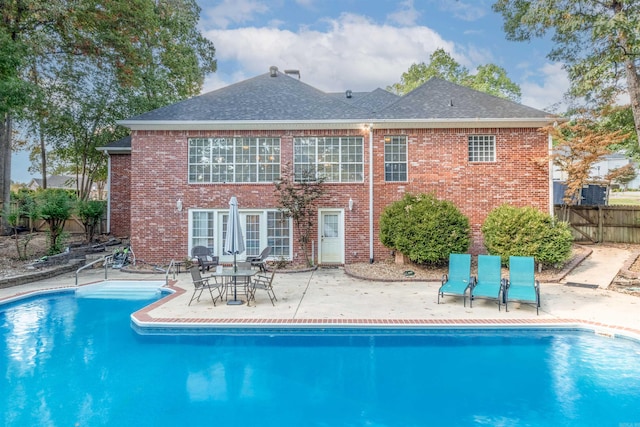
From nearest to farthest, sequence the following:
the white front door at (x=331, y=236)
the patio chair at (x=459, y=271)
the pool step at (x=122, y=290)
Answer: the patio chair at (x=459, y=271) → the pool step at (x=122, y=290) → the white front door at (x=331, y=236)

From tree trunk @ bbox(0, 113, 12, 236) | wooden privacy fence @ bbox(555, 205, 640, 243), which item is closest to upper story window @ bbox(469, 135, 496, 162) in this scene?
wooden privacy fence @ bbox(555, 205, 640, 243)

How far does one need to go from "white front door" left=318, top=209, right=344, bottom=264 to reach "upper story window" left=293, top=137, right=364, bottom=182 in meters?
1.40

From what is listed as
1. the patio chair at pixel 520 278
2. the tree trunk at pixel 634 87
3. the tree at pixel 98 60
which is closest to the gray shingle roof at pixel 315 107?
the tree trunk at pixel 634 87

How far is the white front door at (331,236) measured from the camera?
1337cm

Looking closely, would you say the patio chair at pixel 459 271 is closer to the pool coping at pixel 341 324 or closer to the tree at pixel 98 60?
the pool coping at pixel 341 324

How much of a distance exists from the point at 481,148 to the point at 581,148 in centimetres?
419

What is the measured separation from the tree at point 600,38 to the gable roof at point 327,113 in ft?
6.36

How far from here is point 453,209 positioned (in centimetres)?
1113

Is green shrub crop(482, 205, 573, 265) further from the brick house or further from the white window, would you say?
the white window

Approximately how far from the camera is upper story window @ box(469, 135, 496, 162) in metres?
13.0

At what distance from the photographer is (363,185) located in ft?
43.6

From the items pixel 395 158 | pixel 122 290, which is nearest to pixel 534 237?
pixel 395 158

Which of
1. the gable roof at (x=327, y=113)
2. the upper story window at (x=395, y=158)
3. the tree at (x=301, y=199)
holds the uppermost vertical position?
the gable roof at (x=327, y=113)

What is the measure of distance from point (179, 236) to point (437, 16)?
1785cm
